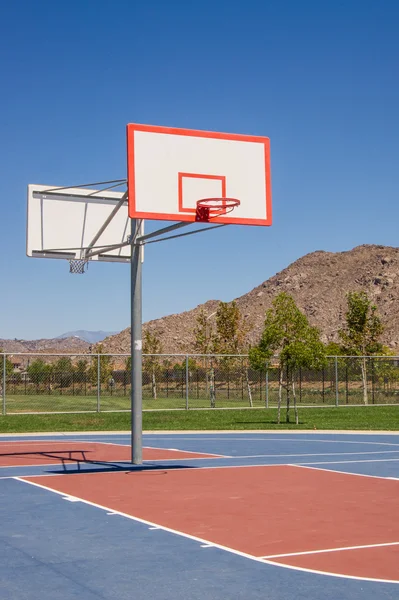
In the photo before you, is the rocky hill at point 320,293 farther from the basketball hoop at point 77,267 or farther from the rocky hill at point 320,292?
the basketball hoop at point 77,267

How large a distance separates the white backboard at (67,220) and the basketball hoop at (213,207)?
4.55 m

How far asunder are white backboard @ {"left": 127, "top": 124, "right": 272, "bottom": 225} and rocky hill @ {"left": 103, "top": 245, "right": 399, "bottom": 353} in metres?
101

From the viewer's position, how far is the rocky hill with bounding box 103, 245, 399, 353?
126 metres

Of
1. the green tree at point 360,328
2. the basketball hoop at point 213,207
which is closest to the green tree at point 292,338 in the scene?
the basketball hoop at point 213,207

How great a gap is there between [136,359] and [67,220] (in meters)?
5.17

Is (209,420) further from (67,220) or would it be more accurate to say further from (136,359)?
(136,359)

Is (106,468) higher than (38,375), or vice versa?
(38,375)

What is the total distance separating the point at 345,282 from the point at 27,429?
367 ft

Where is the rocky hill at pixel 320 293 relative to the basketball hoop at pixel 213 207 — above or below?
above

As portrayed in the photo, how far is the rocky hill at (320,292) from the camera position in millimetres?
125938

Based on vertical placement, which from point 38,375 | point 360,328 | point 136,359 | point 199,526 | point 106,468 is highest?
point 360,328

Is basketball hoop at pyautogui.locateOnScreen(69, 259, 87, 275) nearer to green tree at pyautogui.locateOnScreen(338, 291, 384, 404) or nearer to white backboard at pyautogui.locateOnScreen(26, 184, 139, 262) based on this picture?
white backboard at pyautogui.locateOnScreen(26, 184, 139, 262)

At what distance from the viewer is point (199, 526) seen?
11.0 m

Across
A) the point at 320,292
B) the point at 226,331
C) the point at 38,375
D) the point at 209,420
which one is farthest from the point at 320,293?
the point at 209,420
